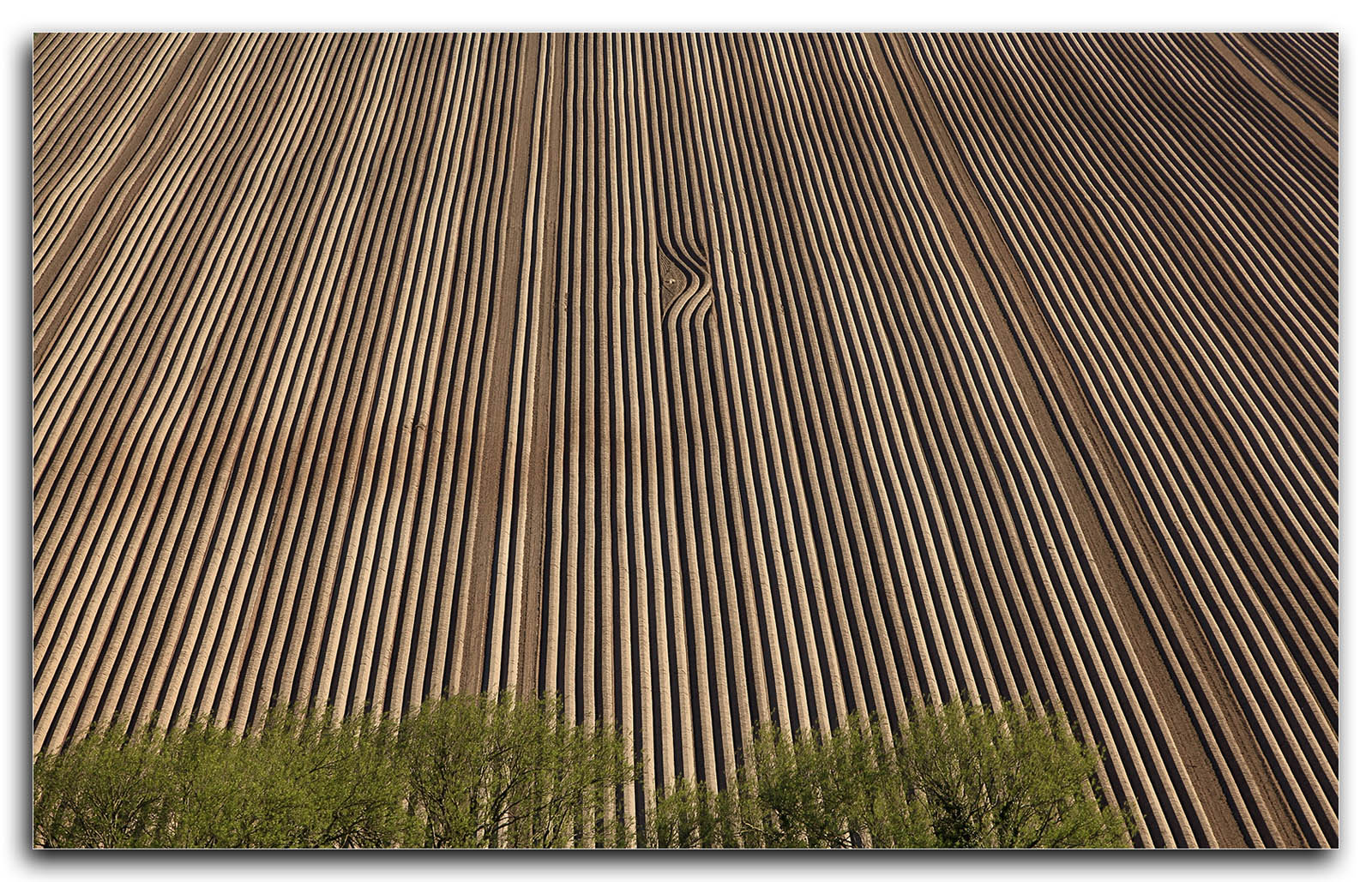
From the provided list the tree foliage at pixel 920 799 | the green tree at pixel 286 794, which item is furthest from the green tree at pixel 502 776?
the tree foliage at pixel 920 799

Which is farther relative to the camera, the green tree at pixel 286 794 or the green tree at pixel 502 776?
the green tree at pixel 502 776

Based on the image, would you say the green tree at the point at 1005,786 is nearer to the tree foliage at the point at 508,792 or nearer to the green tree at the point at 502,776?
the tree foliage at the point at 508,792

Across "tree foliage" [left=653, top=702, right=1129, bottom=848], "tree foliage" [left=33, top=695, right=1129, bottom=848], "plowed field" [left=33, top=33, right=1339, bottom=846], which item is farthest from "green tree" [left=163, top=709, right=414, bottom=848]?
"tree foliage" [left=653, top=702, right=1129, bottom=848]

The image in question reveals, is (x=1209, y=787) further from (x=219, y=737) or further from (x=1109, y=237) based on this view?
(x=219, y=737)

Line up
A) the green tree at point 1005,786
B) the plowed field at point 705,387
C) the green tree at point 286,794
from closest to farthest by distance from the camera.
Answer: the green tree at point 286,794 < the green tree at point 1005,786 < the plowed field at point 705,387

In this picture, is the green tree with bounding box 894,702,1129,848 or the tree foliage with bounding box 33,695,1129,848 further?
the green tree with bounding box 894,702,1129,848

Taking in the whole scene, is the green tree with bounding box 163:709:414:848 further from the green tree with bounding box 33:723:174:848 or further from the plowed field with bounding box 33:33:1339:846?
the plowed field with bounding box 33:33:1339:846

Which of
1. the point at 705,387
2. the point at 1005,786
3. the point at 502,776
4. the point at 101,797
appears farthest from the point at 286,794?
the point at 705,387

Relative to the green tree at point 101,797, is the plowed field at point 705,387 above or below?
above
